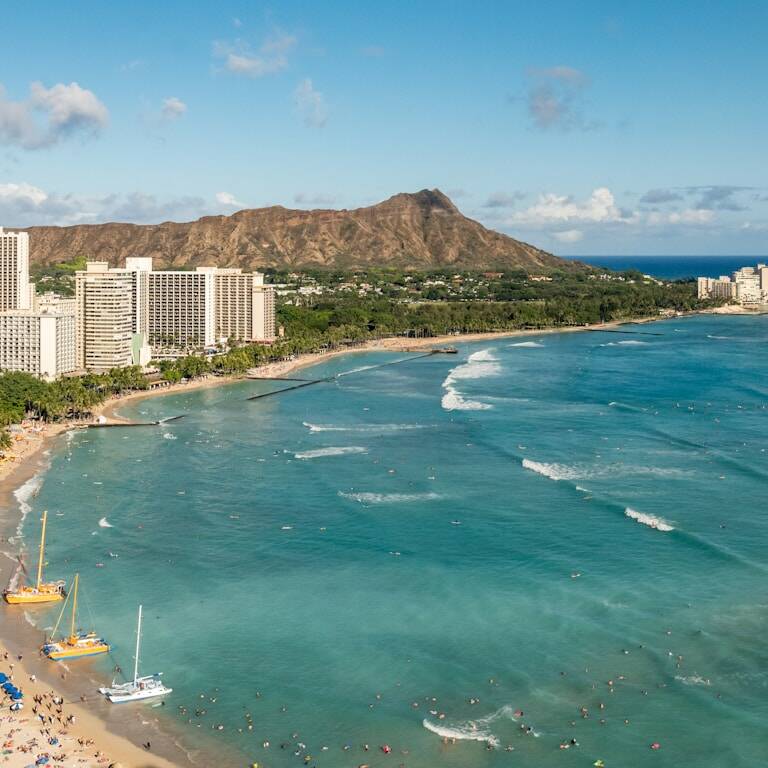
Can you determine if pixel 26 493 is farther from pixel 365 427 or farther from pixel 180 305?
pixel 180 305

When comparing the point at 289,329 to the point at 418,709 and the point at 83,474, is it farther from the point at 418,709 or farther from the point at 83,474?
the point at 418,709

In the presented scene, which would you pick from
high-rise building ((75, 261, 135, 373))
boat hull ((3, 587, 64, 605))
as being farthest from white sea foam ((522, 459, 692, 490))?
high-rise building ((75, 261, 135, 373))

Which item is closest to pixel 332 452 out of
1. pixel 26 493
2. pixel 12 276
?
pixel 26 493

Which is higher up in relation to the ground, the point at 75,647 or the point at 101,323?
the point at 101,323

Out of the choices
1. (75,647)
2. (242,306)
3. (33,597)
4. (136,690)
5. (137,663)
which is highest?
(242,306)

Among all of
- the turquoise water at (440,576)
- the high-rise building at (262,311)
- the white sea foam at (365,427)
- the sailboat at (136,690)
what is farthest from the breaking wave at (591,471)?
the high-rise building at (262,311)

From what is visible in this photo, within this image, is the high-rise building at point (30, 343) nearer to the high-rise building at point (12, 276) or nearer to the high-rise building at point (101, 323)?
the high-rise building at point (101, 323)

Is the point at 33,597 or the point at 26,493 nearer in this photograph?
the point at 33,597
